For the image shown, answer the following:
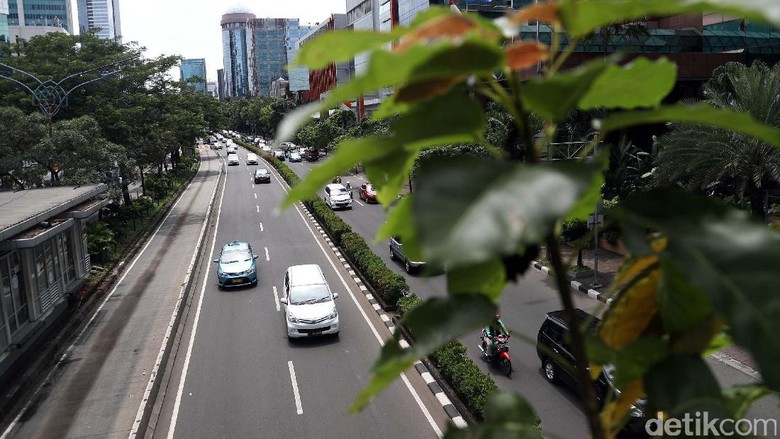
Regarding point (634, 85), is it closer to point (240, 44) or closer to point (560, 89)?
point (560, 89)

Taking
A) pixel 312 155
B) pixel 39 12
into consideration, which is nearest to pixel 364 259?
pixel 312 155

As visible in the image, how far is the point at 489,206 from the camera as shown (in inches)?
31.2

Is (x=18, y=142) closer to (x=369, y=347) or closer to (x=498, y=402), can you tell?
(x=369, y=347)

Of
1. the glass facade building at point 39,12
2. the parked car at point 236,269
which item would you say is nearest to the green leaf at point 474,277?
the parked car at point 236,269

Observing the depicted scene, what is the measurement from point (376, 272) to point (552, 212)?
1753cm

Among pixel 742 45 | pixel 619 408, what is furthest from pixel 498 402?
pixel 742 45

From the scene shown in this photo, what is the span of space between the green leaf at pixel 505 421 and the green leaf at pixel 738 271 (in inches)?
16.8

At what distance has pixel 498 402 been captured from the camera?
3.99 ft

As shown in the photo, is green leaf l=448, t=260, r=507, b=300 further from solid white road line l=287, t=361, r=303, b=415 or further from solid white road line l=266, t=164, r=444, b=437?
solid white road line l=287, t=361, r=303, b=415

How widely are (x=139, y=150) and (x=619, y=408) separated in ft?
102

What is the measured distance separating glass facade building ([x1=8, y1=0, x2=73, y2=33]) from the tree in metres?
140

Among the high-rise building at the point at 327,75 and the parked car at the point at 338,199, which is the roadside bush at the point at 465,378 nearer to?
the parked car at the point at 338,199

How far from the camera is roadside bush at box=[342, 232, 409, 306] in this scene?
Result: 55.0 ft

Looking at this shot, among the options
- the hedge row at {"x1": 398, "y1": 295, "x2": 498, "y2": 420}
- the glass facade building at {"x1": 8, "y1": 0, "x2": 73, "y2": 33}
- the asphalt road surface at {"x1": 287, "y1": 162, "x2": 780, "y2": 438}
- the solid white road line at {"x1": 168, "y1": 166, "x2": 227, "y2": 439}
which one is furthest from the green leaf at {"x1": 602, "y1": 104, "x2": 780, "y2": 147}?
the glass facade building at {"x1": 8, "y1": 0, "x2": 73, "y2": 33}
